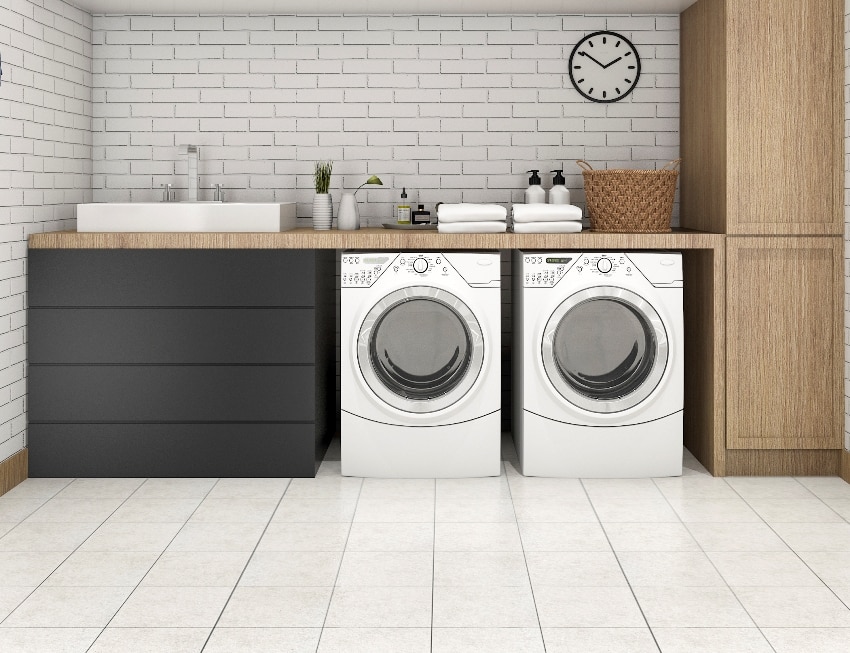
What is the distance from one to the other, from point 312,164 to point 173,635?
2.89 m

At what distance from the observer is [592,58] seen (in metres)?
4.91

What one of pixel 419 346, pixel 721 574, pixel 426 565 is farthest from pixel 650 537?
pixel 419 346

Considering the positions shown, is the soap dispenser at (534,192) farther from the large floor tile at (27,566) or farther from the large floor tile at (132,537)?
the large floor tile at (27,566)

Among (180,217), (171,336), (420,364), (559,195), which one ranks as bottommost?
(420,364)

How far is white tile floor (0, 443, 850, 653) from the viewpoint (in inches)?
100

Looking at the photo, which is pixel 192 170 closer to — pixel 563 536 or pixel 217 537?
pixel 217 537

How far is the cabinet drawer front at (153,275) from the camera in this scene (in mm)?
4090

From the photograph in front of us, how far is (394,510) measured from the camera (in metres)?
3.70

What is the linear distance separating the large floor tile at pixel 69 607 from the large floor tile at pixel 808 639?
169 cm

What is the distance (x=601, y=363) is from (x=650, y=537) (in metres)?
0.96

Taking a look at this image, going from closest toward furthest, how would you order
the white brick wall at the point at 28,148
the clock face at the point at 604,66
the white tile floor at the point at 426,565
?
the white tile floor at the point at 426,565
the white brick wall at the point at 28,148
the clock face at the point at 604,66

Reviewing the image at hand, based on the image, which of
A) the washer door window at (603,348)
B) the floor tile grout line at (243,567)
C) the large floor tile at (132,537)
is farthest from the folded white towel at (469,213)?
the large floor tile at (132,537)

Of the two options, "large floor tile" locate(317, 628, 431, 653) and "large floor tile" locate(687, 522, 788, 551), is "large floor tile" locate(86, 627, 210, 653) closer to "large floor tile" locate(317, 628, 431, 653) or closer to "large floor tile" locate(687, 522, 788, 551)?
"large floor tile" locate(317, 628, 431, 653)

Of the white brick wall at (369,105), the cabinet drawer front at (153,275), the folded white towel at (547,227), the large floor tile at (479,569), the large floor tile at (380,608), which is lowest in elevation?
the large floor tile at (380,608)
